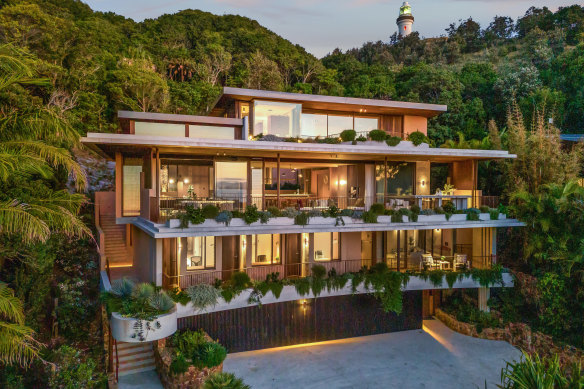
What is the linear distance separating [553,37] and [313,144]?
152ft

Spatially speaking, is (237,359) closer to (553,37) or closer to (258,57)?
(258,57)

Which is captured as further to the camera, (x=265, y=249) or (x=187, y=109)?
(x=187, y=109)

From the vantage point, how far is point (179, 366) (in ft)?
38.5

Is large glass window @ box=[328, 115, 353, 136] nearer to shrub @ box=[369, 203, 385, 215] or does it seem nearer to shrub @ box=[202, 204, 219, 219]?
shrub @ box=[369, 203, 385, 215]

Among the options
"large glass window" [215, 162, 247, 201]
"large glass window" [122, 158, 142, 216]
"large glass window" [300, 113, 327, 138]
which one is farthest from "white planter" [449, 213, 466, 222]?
"large glass window" [122, 158, 142, 216]

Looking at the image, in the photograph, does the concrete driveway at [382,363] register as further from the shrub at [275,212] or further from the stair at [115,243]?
the stair at [115,243]

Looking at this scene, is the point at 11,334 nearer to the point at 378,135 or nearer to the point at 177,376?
the point at 177,376

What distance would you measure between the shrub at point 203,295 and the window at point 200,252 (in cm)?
243

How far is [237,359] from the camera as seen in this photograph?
15219mm

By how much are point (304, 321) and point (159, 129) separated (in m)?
11.4

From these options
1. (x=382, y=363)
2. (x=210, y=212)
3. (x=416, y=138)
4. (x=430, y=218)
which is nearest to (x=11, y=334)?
(x=210, y=212)

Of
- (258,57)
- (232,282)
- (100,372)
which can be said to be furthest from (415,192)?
(258,57)

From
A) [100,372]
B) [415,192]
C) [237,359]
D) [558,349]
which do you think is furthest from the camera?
[415,192]

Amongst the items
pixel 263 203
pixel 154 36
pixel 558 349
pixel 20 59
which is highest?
pixel 154 36
